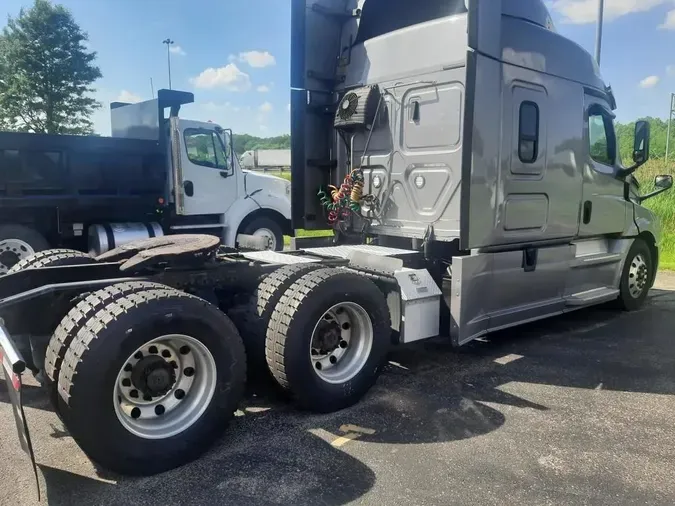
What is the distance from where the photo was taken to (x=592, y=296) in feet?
22.0

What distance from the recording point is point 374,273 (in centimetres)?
495

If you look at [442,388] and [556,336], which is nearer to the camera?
[442,388]

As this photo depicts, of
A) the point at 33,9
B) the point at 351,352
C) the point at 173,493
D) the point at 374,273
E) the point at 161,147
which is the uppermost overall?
the point at 33,9

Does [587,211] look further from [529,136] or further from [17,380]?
[17,380]

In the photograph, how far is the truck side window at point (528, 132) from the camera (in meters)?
5.53

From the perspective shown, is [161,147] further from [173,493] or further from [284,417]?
[173,493]

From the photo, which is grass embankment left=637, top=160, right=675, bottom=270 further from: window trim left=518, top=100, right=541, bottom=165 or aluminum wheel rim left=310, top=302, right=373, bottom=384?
aluminum wheel rim left=310, top=302, right=373, bottom=384

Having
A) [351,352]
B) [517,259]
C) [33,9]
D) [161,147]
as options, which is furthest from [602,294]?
[33,9]

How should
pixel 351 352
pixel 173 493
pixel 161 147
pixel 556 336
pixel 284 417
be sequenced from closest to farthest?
pixel 173 493
pixel 284 417
pixel 351 352
pixel 556 336
pixel 161 147

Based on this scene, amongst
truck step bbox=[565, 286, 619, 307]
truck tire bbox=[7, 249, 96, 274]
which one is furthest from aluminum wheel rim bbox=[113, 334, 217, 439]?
truck step bbox=[565, 286, 619, 307]

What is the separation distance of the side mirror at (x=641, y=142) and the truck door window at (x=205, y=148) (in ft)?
23.5

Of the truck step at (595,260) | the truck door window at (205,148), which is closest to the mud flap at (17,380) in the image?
the truck step at (595,260)

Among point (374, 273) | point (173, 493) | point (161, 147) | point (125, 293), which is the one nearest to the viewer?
point (173, 493)

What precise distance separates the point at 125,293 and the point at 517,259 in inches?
149
